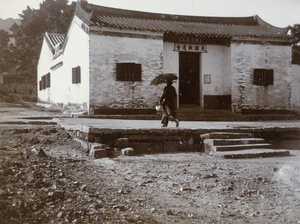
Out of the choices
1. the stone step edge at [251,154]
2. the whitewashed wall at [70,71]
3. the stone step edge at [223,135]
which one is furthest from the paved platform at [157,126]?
the whitewashed wall at [70,71]

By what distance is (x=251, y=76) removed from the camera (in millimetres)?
14664

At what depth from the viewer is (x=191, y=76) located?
14867 mm

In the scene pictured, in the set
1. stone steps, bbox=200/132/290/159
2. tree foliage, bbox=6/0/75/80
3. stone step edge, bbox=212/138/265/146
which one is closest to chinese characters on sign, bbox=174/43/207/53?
stone steps, bbox=200/132/290/159

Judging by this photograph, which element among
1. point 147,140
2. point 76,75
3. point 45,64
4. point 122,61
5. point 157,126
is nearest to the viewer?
point 147,140

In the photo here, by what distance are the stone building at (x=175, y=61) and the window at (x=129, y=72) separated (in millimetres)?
41

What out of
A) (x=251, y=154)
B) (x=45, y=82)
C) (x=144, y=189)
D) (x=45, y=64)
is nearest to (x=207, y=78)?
(x=251, y=154)

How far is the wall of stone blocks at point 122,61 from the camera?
1265 cm

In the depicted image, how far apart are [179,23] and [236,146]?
9.84m

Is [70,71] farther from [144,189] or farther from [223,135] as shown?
[144,189]

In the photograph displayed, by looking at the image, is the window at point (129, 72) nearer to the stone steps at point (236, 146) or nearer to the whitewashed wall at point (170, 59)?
the whitewashed wall at point (170, 59)

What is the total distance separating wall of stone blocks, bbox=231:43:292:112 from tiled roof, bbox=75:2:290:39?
71 cm

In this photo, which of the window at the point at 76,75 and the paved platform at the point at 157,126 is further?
the window at the point at 76,75

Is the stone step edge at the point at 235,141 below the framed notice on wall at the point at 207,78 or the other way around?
below

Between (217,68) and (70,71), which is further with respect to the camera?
(70,71)
